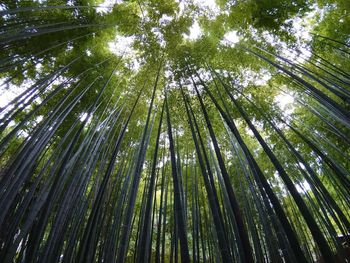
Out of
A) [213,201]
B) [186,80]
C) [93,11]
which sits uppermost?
[93,11]

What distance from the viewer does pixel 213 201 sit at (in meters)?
1.96

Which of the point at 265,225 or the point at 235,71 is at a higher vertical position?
the point at 235,71

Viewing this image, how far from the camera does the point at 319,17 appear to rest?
499 centimetres

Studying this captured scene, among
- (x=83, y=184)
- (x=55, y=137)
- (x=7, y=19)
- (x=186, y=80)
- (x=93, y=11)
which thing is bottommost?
(x=83, y=184)

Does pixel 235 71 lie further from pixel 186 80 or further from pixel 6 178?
pixel 6 178

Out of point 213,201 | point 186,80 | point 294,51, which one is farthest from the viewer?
point 186,80

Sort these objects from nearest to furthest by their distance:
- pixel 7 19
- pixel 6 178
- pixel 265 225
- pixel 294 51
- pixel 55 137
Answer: pixel 6 178
pixel 265 225
pixel 7 19
pixel 294 51
pixel 55 137

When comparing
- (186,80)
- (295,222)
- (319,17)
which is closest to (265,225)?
(295,222)

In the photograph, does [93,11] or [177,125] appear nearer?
[93,11]

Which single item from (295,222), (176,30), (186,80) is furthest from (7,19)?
(295,222)

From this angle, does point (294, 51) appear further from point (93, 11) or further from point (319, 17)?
point (93, 11)

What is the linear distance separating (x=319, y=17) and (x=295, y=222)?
4369mm

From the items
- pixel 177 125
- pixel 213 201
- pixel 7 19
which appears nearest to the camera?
pixel 213 201

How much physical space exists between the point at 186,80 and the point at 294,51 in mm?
2111
